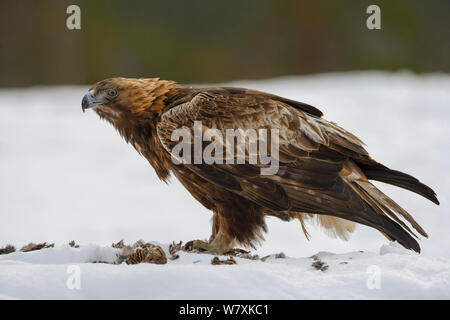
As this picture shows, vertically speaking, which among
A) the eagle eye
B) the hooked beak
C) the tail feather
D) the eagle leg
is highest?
the eagle eye

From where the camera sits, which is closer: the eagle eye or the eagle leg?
the eagle leg

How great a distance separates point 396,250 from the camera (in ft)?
13.1

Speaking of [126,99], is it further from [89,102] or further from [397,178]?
[397,178]

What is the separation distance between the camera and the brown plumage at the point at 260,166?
153 inches

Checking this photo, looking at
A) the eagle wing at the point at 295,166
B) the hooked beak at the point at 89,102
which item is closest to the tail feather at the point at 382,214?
the eagle wing at the point at 295,166

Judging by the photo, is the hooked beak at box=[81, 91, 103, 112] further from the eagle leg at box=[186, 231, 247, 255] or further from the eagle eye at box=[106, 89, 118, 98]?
the eagle leg at box=[186, 231, 247, 255]

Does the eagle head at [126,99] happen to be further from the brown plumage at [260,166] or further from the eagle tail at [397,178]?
the eagle tail at [397,178]

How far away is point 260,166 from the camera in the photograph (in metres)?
3.99

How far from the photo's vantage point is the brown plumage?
388 centimetres

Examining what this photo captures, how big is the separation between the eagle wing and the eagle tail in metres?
0.13

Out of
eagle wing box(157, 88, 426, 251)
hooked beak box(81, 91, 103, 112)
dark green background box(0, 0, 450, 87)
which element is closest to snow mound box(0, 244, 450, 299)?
eagle wing box(157, 88, 426, 251)

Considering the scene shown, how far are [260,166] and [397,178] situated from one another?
1.00m

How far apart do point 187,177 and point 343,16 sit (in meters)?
16.8
